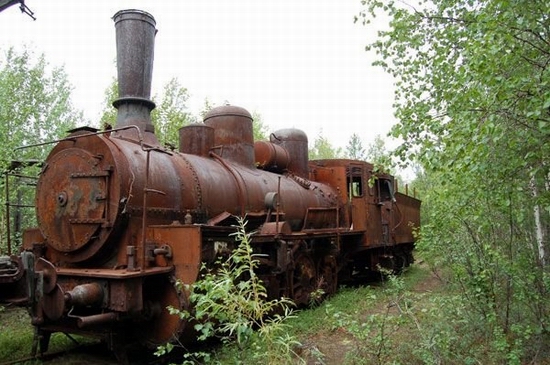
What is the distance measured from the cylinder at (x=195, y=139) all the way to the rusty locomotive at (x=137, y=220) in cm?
2

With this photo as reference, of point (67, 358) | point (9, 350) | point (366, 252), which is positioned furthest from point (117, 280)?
point (366, 252)

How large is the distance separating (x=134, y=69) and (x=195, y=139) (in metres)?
1.46

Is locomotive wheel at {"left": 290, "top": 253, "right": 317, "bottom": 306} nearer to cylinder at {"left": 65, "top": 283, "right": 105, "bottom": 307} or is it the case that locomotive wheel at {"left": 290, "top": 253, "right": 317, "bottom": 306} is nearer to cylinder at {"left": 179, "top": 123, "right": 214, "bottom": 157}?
cylinder at {"left": 179, "top": 123, "right": 214, "bottom": 157}

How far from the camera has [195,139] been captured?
25.3 ft

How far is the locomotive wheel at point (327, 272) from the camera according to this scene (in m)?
9.95

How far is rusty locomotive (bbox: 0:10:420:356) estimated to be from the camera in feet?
16.6

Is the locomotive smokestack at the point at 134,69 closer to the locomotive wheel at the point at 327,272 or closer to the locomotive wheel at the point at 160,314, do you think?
the locomotive wheel at the point at 160,314

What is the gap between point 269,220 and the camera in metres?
7.74

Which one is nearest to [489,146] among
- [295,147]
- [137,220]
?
[137,220]

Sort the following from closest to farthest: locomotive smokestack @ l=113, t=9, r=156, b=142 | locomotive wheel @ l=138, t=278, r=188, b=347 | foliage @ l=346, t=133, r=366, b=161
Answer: locomotive wheel @ l=138, t=278, r=188, b=347 < locomotive smokestack @ l=113, t=9, r=156, b=142 < foliage @ l=346, t=133, r=366, b=161

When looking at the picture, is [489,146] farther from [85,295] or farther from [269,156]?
[269,156]

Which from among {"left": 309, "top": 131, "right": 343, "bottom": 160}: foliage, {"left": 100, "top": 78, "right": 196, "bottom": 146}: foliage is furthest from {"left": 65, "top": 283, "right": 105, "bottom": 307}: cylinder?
{"left": 309, "top": 131, "right": 343, "bottom": 160}: foliage

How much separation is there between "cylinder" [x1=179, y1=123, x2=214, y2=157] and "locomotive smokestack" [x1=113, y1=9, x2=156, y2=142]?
0.79m

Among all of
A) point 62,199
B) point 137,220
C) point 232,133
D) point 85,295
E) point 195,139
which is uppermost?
point 232,133
